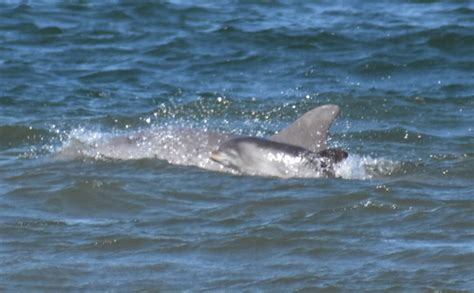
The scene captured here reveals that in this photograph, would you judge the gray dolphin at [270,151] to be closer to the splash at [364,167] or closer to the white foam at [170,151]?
the white foam at [170,151]

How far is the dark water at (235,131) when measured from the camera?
8.30m

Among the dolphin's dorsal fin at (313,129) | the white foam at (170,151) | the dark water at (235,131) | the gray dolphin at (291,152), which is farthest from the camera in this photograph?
the white foam at (170,151)

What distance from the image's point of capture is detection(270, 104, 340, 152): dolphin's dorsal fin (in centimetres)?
1065

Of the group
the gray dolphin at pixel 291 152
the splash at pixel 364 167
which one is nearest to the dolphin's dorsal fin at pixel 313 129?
the gray dolphin at pixel 291 152

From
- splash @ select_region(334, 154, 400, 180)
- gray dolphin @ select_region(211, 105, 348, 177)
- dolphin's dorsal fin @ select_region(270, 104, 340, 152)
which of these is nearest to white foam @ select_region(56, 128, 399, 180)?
splash @ select_region(334, 154, 400, 180)

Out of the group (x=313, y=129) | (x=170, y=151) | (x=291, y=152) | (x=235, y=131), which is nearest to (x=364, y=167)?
(x=313, y=129)

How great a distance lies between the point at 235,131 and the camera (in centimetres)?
1293

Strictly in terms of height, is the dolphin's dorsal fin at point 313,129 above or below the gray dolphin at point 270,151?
above

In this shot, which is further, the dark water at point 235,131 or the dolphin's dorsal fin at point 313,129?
the dolphin's dorsal fin at point 313,129

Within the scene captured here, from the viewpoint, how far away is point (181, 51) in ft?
56.3

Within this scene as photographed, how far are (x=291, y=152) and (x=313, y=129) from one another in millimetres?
264

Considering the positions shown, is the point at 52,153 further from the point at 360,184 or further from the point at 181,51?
the point at 181,51

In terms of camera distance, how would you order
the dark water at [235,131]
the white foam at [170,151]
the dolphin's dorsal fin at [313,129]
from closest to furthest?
the dark water at [235,131] < the dolphin's dorsal fin at [313,129] < the white foam at [170,151]

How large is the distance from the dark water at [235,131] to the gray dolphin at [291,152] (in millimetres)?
121
